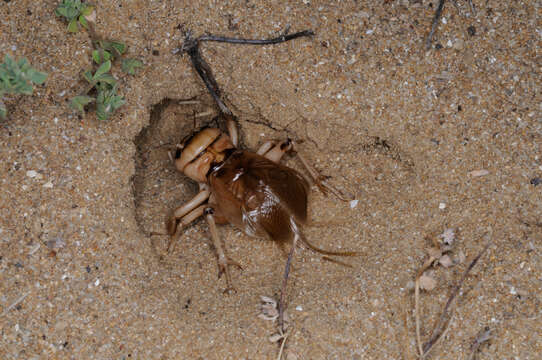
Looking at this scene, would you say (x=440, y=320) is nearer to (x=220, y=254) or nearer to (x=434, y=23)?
(x=220, y=254)

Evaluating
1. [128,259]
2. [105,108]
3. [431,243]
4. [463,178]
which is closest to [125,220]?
[128,259]

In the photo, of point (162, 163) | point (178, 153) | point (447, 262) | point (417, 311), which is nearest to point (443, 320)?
point (417, 311)

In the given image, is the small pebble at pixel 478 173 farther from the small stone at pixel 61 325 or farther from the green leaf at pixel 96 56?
the small stone at pixel 61 325

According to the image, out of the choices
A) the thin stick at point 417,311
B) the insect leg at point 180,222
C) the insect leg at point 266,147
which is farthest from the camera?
the insect leg at point 266,147

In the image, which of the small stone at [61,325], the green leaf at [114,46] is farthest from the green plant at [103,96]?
the small stone at [61,325]

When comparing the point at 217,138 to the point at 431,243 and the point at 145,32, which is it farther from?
the point at 431,243

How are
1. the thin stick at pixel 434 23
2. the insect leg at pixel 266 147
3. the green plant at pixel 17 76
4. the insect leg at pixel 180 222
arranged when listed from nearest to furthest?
the green plant at pixel 17 76 < the thin stick at pixel 434 23 < the insect leg at pixel 180 222 < the insect leg at pixel 266 147

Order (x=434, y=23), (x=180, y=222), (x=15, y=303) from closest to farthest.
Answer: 1. (x=15, y=303)
2. (x=434, y=23)
3. (x=180, y=222)
